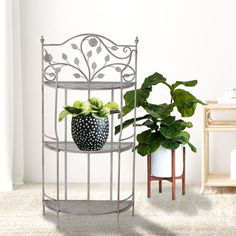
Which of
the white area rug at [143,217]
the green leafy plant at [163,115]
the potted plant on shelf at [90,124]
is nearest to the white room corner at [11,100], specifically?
the white area rug at [143,217]

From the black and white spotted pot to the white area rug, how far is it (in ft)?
1.42

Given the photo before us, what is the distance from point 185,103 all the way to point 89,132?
0.89 meters

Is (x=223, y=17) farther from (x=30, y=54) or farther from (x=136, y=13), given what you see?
(x=30, y=54)

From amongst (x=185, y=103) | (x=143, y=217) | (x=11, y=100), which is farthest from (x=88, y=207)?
(x=11, y=100)

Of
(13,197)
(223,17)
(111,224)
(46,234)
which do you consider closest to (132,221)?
(111,224)

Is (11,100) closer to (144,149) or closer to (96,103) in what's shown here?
(144,149)

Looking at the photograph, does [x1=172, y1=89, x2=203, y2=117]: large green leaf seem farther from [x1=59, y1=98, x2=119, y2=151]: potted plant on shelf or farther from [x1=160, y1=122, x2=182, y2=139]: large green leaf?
[x1=59, y1=98, x2=119, y2=151]: potted plant on shelf

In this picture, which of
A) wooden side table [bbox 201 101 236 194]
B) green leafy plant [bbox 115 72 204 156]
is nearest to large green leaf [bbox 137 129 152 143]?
green leafy plant [bbox 115 72 204 156]

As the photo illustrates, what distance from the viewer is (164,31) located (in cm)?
473

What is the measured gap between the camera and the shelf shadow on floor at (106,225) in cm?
364

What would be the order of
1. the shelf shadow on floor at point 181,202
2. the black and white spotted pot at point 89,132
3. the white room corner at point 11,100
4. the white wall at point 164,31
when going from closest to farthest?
1. the black and white spotted pot at point 89,132
2. the shelf shadow on floor at point 181,202
3. the white room corner at point 11,100
4. the white wall at point 164,31

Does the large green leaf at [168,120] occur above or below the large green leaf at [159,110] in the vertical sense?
below

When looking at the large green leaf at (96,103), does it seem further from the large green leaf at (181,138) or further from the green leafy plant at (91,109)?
the large green leaf at (181,138)

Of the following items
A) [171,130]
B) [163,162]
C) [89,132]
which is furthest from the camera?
[163,162]
